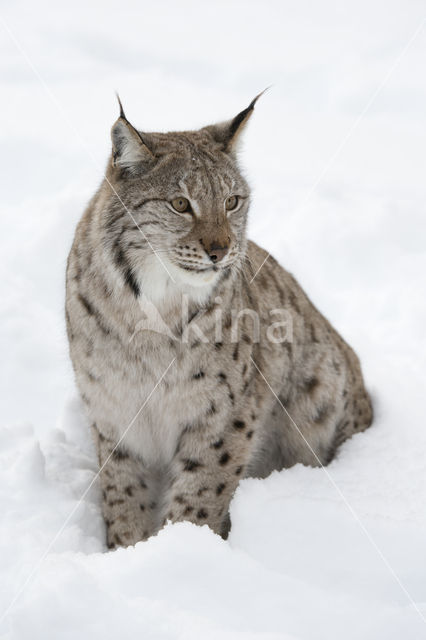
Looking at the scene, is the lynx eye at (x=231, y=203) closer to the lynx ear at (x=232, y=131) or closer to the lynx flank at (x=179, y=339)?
the lynx flank at (x=179, y=339)

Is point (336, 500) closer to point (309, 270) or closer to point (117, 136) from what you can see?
point (117, 136)

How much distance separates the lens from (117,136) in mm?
3166

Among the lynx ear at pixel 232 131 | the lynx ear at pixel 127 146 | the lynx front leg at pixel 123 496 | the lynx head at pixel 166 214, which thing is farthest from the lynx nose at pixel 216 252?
the lynx front leg at pixel 123 496

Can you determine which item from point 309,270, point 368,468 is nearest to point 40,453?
point 368,468

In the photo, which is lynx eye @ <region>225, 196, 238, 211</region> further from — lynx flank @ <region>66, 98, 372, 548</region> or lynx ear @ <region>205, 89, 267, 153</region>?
lynx ear @ <region>205, 89, 267, 153</region>

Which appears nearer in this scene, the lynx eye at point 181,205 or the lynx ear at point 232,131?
the lynx eye at point 181,205

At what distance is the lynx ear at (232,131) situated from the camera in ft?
11.3

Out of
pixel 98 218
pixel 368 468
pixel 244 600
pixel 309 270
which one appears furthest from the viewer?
pixel 309 270

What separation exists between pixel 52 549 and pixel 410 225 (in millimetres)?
5028

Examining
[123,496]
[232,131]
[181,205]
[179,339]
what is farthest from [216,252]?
[123,496]

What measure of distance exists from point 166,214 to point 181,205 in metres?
0.07

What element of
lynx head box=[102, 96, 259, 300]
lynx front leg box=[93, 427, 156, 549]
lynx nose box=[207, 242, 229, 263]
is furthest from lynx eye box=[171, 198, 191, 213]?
lynx front leg box=[93, 427, 156, 549]

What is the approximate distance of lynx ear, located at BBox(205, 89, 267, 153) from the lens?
345cm

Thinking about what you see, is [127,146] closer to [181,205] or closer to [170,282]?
[181,205]
